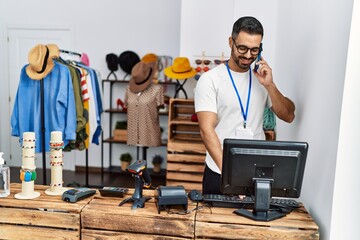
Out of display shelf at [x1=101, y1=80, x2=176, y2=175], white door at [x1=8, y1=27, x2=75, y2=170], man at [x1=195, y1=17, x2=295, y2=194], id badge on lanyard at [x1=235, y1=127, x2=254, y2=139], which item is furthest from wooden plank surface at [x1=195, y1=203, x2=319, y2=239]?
white door at [x1=8, y1=27, x2=75, y2=170]

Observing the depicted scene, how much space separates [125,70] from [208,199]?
11.6ft

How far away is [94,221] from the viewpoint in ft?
4.91

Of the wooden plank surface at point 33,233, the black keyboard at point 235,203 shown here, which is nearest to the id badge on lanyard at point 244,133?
the black keyboard at point 235,203

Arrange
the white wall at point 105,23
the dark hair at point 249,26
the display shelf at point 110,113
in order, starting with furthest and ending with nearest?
the white wall at point 105,23 < the display shelf at point 110,113 < the dark hair at point 249,26

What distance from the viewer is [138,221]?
4.79ft

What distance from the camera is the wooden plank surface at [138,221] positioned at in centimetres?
144

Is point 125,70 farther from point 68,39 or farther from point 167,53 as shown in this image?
point 68,39

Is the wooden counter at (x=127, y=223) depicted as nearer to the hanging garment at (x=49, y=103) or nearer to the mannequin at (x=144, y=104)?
the hanging garment at (x=49, y=103)

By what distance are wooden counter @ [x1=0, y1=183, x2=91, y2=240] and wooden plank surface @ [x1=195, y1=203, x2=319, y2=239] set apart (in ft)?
1.81

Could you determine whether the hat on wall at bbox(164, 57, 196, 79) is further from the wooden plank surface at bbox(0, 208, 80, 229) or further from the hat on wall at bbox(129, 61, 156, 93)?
the wooden plank surface at bbox(0, 208, 80, 229)

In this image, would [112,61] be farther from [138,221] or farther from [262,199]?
[262,199]

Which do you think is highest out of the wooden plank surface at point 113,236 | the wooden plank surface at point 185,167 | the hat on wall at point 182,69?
the hat on wall at point 182,69

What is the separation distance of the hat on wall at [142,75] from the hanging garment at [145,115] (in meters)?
0.08

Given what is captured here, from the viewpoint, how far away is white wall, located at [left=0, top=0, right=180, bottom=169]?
486 cm
